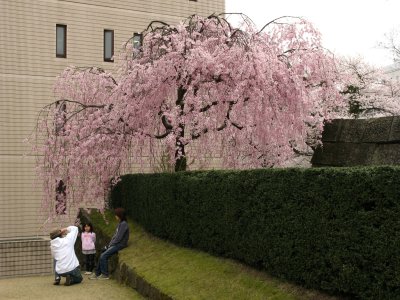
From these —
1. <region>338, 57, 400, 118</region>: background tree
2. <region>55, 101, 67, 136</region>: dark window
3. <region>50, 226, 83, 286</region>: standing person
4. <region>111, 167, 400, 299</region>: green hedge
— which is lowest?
<region>50, 226, 83, 286</region>: standing person

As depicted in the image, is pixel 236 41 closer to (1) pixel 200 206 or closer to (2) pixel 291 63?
(2) pixel 291 63

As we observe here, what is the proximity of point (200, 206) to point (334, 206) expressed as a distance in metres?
4.62

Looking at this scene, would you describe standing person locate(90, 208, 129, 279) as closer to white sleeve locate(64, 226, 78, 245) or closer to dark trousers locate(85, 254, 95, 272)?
white sleeve locate(64, 226, 78, 245)

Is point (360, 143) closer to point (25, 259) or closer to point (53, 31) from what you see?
point (25, 259)

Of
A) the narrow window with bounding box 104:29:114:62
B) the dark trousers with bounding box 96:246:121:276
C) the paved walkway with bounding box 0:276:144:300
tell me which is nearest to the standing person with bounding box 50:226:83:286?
the paved walkway with bounding box 0:276:144:300

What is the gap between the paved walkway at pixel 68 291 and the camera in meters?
9.96

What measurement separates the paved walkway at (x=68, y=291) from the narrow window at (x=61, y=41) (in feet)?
41.8

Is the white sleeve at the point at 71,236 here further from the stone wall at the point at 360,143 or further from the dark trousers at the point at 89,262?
the stone wall at the point at 360,143

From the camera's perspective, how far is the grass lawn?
733 cm

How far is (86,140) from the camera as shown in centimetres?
1521

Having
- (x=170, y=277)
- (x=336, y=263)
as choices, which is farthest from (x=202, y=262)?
(x=336, y=263)

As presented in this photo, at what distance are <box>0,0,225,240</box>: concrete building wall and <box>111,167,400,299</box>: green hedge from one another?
12.2m

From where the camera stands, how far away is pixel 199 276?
888cm

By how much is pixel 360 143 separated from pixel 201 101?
4.89 meters
